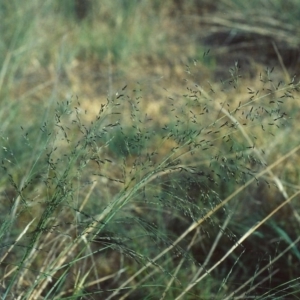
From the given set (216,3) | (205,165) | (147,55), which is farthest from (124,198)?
(216,3)

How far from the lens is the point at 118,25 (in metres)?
3.59

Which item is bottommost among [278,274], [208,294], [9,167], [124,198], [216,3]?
[216,3]

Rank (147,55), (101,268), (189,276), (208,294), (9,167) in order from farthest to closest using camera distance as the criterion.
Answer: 1. (147,55)
2. (9,167)
3. (101,268)
4. (189,276)
5. (208,294)

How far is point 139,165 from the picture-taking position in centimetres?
209

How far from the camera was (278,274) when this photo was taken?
67.0 inches

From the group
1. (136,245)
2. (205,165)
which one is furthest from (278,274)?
(205,165)

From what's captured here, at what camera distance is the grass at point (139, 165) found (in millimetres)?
1151

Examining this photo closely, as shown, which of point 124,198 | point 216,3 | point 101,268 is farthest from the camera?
point 216,3

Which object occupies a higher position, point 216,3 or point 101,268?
point 101,268

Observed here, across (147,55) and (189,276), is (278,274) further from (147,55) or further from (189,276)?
(147,55)

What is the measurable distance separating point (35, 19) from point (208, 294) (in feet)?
5.51

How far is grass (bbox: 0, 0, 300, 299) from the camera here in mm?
1151

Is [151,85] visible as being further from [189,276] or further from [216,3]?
[189,276]

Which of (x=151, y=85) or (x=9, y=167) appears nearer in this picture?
(x=9, y=167)
